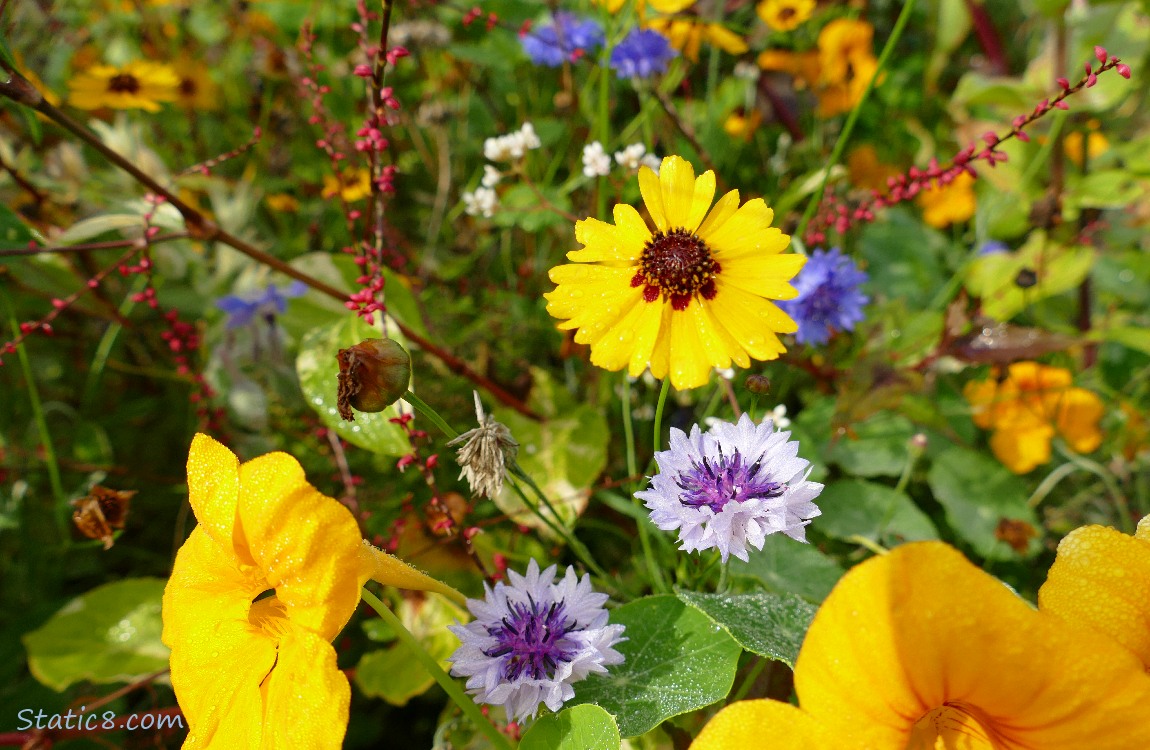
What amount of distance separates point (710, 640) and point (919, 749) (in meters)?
0.17

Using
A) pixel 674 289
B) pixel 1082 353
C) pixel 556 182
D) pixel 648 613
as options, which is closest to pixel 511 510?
pixel 648 613

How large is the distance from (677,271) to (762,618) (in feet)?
0.96

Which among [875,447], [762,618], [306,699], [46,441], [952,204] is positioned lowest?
[306,699]

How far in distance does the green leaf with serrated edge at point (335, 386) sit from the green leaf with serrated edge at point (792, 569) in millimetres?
392

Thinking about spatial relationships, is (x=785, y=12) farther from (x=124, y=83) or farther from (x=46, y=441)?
(x=46, y=441)

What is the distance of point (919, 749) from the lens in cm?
52

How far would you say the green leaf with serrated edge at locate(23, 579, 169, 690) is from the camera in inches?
38.1

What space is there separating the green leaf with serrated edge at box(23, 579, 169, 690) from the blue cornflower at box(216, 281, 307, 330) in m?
0.37

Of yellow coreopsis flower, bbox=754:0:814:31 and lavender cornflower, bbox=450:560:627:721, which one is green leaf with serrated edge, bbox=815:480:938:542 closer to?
lavender cornflower, bbox=450:560:627:721

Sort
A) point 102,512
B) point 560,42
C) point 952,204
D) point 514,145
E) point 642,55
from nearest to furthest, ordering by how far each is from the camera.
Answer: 1. point 102,512
2. point 514,145
3. point 642,55
4. point 560,42
5. point 952,204

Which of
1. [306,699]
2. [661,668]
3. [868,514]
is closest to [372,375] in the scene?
[306,699]

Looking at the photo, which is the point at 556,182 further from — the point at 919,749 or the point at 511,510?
the point at 919,749

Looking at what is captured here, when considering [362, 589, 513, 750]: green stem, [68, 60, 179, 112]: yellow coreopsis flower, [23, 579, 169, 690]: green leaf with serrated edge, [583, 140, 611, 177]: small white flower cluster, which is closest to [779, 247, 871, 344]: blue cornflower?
[583, 140, 611, 177]: small white flower cluster

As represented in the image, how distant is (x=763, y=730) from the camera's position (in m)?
0.46
